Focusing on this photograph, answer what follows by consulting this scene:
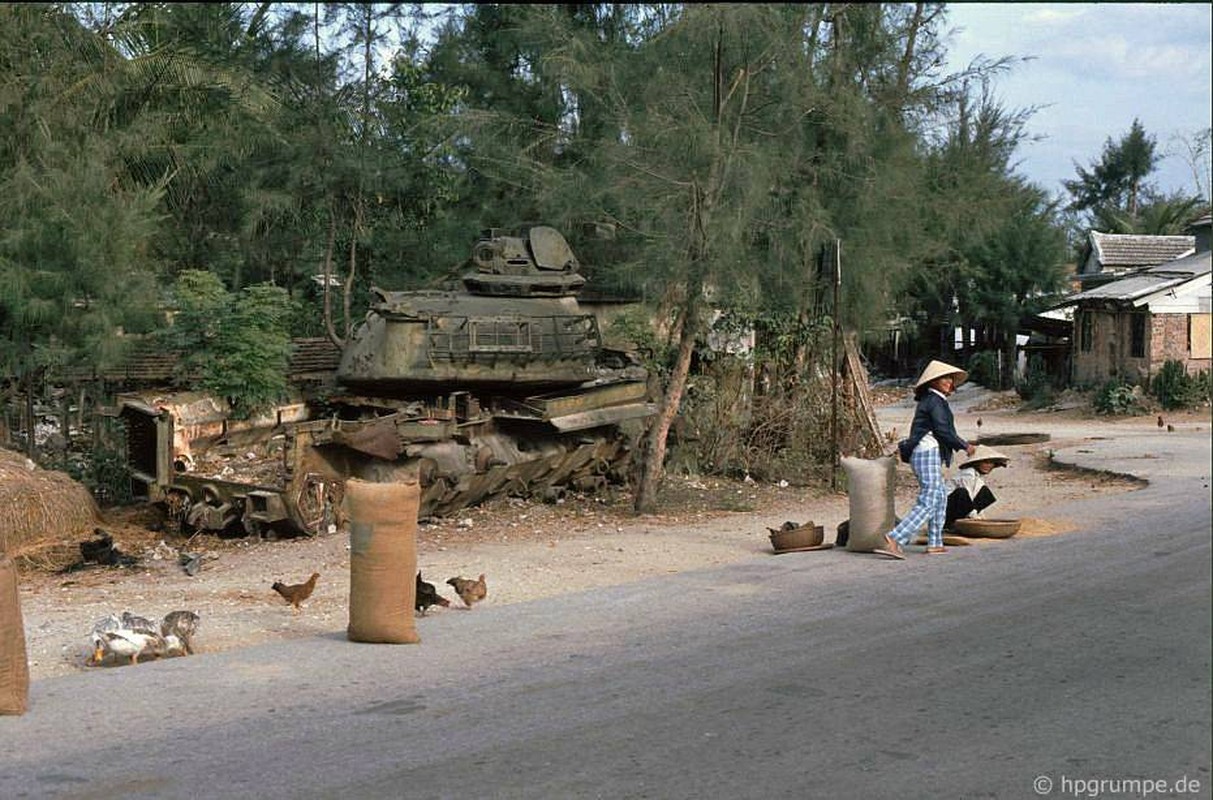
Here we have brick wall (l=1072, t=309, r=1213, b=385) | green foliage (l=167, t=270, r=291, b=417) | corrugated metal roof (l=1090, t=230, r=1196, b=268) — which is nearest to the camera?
green foliage (l=167, t=270, r=291, b=417)

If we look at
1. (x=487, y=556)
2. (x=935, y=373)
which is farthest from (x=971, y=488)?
(x=487, y=556)

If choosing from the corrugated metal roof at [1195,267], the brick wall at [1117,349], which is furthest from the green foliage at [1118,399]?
the corrugated metal roof at [1195,267]

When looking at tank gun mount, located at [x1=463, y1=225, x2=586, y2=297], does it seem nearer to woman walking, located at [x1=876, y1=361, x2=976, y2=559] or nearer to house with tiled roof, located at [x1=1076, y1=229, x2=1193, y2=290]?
woman walking, located at [x1=876, y1=361, x2=976, y2=559]

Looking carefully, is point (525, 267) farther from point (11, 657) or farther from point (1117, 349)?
point (1117, 349)

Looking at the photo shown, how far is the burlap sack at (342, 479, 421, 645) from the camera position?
26.6ft

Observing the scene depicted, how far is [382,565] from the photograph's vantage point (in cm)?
807

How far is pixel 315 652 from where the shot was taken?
7.98 meters

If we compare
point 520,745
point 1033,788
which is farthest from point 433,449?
point 1033,788

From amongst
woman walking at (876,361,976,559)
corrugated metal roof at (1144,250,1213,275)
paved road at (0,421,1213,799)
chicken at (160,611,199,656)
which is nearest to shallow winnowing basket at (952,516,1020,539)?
woman walking at (876,361,976,559)

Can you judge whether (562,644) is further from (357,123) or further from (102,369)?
(357,123)

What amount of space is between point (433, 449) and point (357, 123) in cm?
1146

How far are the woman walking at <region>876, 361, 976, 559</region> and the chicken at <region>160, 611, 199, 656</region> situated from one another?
5.43m

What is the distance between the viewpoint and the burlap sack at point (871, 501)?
11.1 m

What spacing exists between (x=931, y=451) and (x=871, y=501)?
63cm
